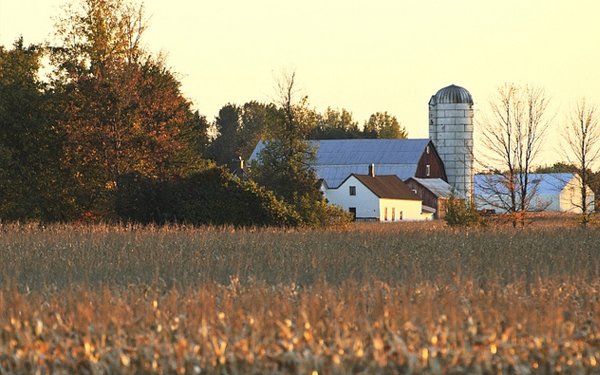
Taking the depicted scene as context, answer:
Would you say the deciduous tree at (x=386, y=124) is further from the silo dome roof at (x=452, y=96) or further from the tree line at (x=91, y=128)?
the tree line at (x=91, y=128)

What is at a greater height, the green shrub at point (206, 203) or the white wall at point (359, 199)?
the white wall at point (359, 199)

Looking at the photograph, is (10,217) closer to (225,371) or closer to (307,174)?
(307,174)

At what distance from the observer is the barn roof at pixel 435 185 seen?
103688 millimetres

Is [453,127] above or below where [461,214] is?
above

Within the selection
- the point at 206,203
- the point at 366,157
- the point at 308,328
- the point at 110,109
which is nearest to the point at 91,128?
the point at 110,109

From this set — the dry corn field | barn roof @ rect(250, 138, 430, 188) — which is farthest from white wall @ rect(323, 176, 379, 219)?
the dry corn field

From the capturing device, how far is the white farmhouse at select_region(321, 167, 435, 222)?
93562mm

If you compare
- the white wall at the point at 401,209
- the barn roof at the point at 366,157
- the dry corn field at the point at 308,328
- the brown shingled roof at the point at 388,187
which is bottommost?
the dry corn field at the point at 308,328

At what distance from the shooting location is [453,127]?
107875mm

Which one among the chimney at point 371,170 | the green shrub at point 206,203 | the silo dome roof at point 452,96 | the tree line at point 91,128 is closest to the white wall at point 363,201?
the chimney at point 371,170

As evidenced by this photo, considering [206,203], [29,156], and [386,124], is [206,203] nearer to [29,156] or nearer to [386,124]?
[29,156]

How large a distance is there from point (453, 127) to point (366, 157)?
874cm

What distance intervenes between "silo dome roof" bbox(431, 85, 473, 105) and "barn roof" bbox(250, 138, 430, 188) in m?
4.51

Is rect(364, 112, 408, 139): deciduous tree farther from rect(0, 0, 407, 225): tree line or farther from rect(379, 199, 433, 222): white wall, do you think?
rect(0, 0, 407, 225): tree line
